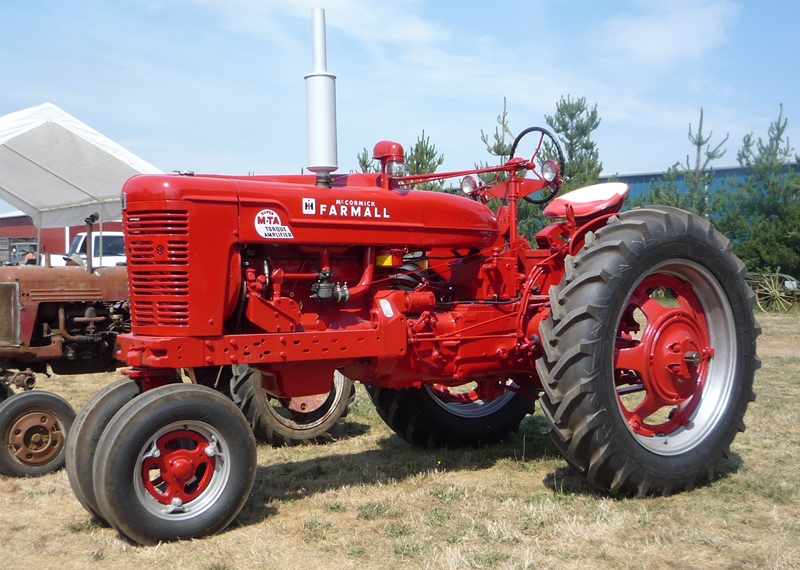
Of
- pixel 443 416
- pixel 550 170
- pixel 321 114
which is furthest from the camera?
pixel 443 416

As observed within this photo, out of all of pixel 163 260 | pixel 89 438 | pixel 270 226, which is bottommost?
pixel 89 438

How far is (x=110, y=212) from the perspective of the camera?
10359 millimetres

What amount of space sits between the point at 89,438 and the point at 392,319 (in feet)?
5.48

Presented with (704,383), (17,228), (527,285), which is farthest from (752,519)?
(17,228)

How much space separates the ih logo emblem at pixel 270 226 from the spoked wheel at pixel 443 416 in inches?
72.3

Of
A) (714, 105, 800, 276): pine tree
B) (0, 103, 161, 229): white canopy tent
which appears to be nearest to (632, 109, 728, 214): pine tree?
(714, 105, 800, 276): pine tree

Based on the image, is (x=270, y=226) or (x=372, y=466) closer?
(x=270, y=226)

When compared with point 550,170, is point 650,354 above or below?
below

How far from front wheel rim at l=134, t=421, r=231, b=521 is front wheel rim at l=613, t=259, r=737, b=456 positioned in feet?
7.26

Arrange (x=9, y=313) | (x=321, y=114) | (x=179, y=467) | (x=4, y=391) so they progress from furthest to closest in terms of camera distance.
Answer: (x=9, y=313), (x=4, y=391), (x=321, y=114), (x=179, y=467)

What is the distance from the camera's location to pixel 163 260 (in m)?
3.87

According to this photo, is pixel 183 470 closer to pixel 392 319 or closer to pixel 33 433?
pixel 392 319

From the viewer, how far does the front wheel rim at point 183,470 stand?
364cm

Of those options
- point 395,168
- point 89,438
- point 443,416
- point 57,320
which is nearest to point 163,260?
point 89,438
